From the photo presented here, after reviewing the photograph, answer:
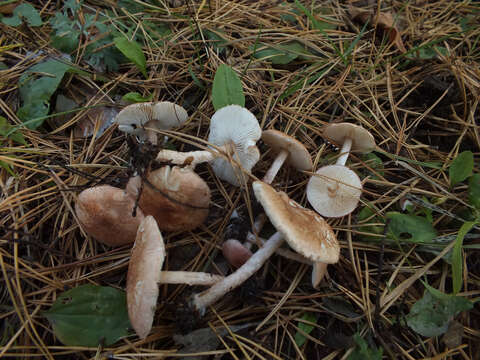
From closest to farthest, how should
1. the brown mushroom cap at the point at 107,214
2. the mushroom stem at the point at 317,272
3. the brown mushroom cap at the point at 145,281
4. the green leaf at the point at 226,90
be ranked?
the brown mushroom cap at the point at 145,281 → the mushroom stem at the point at 317,272 → the brown mushroom cap at the point at 107,214 → the green leaf at the point at 226,90

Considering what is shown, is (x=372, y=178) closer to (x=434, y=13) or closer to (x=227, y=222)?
(x=227, y=222)

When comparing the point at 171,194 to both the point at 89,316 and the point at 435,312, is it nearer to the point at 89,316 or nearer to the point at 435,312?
the point at 89,316

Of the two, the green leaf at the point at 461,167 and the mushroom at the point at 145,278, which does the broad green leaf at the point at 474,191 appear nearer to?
the green leaf at the point at 461,167

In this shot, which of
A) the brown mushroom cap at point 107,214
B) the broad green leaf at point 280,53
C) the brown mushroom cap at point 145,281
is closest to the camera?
the brown mushroom cap at point 145,281

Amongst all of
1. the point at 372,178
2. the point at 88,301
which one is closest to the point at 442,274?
the point at 372,178

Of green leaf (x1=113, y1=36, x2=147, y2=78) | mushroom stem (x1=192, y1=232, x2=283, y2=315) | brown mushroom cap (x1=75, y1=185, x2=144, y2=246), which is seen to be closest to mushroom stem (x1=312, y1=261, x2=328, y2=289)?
mushroom stem (x1=192, y1=232, x2=283, y2=315)

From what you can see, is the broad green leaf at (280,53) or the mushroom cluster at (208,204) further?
the broad green leaf at (280,53)

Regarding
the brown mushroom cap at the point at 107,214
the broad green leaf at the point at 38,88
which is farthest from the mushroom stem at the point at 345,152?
the broad green leaf at the point at 38,88
